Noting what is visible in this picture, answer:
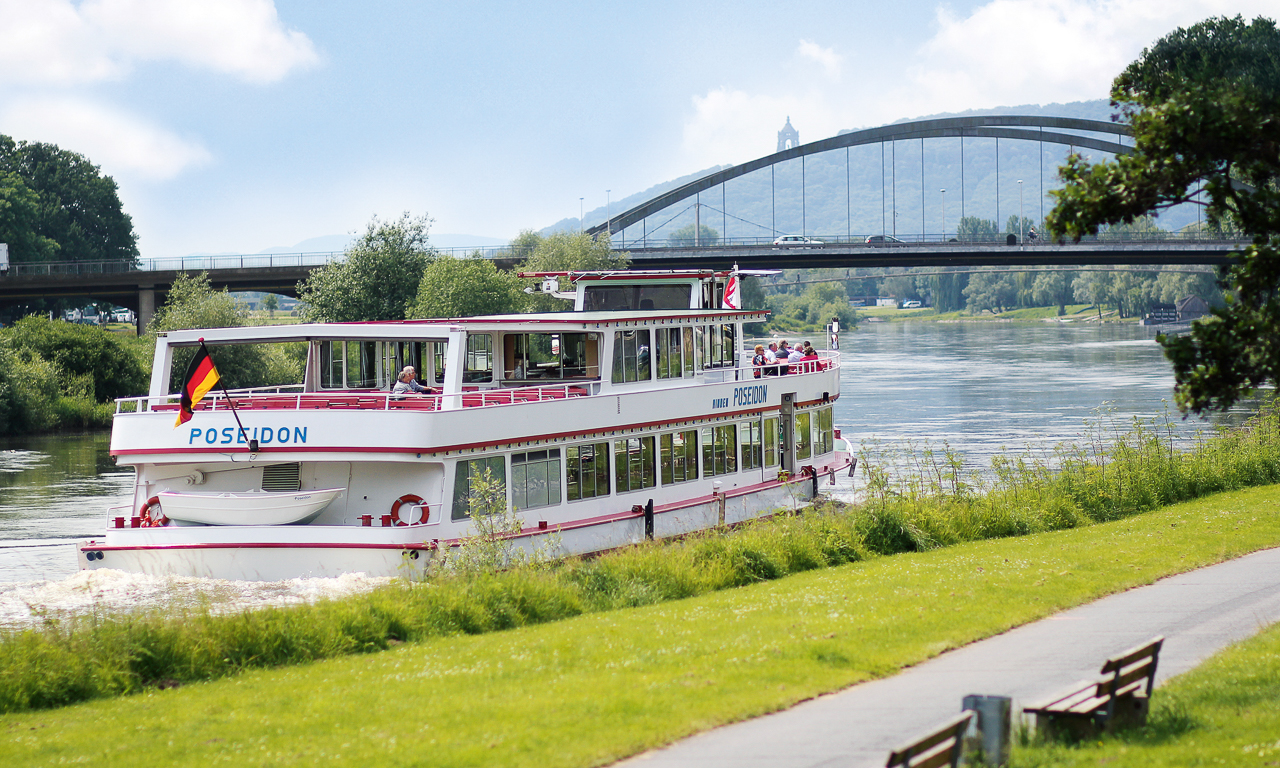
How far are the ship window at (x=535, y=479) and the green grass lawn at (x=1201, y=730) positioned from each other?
1155 cm

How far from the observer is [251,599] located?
53.2 ft

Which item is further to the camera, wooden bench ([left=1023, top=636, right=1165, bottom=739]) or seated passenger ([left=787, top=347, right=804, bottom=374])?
seated passenger ([left=787, top=347, right=804, bottom=374])

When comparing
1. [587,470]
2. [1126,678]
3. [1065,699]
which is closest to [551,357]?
[587,470]

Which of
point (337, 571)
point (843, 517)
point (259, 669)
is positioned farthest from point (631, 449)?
point (259, 669)

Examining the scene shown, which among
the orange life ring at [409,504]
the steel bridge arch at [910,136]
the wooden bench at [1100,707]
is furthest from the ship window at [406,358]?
the steel bridge arch at [910,136]

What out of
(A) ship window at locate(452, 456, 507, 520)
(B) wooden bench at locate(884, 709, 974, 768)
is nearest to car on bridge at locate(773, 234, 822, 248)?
(A) ship window at locate(452, 456, 507, 520)

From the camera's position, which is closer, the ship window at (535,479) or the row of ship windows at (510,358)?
the ship window at (535,479)

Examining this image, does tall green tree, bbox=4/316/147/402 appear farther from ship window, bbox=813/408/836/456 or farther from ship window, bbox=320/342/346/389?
ship window, bbox=813/408/836/456

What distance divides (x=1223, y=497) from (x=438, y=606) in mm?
16693

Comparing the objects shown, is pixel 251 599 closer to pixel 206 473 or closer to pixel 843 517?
pixel 206 473

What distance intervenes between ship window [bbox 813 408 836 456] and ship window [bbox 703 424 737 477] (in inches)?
167

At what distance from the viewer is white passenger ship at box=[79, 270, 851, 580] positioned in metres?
17.7

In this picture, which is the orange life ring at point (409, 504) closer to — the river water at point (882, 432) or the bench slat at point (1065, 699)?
the river water at point (882, 432)

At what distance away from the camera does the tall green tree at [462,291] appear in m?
58.2
